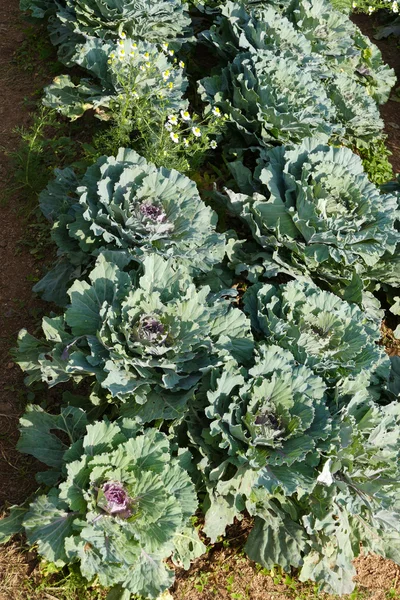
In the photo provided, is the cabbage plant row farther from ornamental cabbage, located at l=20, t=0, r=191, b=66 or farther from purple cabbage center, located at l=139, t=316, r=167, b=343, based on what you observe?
ornamental cabbage, located at l=20, t=0, r=191, b=66

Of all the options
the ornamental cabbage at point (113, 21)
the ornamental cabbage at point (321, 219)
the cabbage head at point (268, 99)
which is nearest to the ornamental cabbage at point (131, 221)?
the ornamental cabbage at point (321, 219)

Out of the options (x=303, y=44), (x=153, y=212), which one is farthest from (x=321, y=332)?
(x=303, y=44)

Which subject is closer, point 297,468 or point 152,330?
point 297,468

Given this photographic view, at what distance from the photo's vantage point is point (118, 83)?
4.43m

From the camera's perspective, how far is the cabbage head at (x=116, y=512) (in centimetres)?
264

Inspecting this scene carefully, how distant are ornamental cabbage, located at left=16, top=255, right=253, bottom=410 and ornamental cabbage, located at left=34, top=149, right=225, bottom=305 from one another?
10.9 inches

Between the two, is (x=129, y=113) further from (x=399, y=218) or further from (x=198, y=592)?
(x=198, y=592)

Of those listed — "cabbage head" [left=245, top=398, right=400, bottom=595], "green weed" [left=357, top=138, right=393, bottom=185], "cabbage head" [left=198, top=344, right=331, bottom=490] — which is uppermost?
"green weed" [left=357, top=138, right=393, bottom=185]

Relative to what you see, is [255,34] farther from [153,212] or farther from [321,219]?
[153,212]

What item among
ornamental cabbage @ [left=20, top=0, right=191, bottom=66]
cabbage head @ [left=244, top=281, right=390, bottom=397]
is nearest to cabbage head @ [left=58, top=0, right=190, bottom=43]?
ornamental cabbage @ [left=20, top=0, right=191, bottom=66]

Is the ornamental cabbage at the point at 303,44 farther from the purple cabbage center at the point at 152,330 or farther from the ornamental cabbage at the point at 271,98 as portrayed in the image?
the purple cabbage center at the point at 152,330

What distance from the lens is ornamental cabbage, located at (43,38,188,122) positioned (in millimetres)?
4367

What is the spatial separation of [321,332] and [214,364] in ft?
2.60

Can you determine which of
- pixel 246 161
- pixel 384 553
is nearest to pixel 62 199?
pixel 246 161
